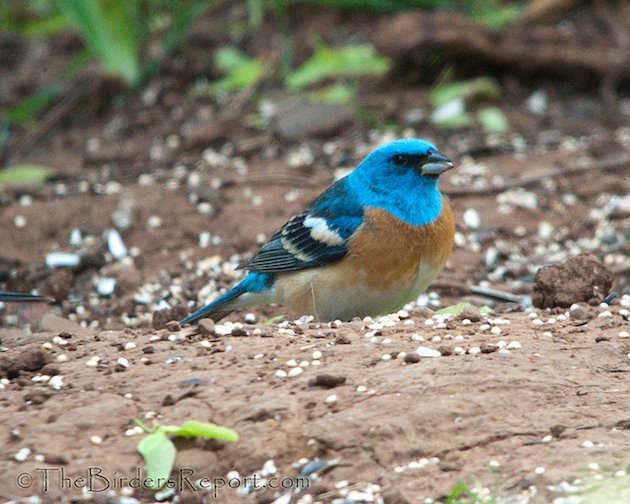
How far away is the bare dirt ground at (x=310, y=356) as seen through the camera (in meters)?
2.77

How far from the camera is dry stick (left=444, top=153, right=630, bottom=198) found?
19.4 ft

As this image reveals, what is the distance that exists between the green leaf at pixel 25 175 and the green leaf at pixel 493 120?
2.50 meters

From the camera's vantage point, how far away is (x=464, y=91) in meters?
6.87

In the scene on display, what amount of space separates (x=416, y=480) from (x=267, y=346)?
33.8 inches

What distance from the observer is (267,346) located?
342cm

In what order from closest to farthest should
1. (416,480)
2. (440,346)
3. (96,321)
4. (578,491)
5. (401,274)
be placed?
1. (578,491)
2. (416,480)
3. (440,346)
4. (401,274)
5. (96,321)

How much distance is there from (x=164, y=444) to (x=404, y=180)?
1.80 metres

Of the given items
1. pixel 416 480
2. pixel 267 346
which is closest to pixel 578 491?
pixel 416 480

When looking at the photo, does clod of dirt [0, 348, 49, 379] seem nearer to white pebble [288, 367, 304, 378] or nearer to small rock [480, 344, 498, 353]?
white pebble [288, 367, 304, 378]

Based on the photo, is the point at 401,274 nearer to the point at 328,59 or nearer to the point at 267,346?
the point at 267,346

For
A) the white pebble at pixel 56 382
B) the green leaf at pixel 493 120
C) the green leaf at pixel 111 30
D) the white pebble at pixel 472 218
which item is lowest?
the white pebble at pixel 472 218

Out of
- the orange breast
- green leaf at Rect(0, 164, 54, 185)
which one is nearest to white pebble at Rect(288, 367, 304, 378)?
the orange breast

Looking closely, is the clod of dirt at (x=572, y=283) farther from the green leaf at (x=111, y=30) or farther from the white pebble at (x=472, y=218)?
the green leaf at (x=111, y=30)

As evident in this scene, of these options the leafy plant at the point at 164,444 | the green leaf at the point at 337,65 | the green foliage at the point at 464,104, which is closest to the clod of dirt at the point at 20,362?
the leafy plant at the point at 164,444
